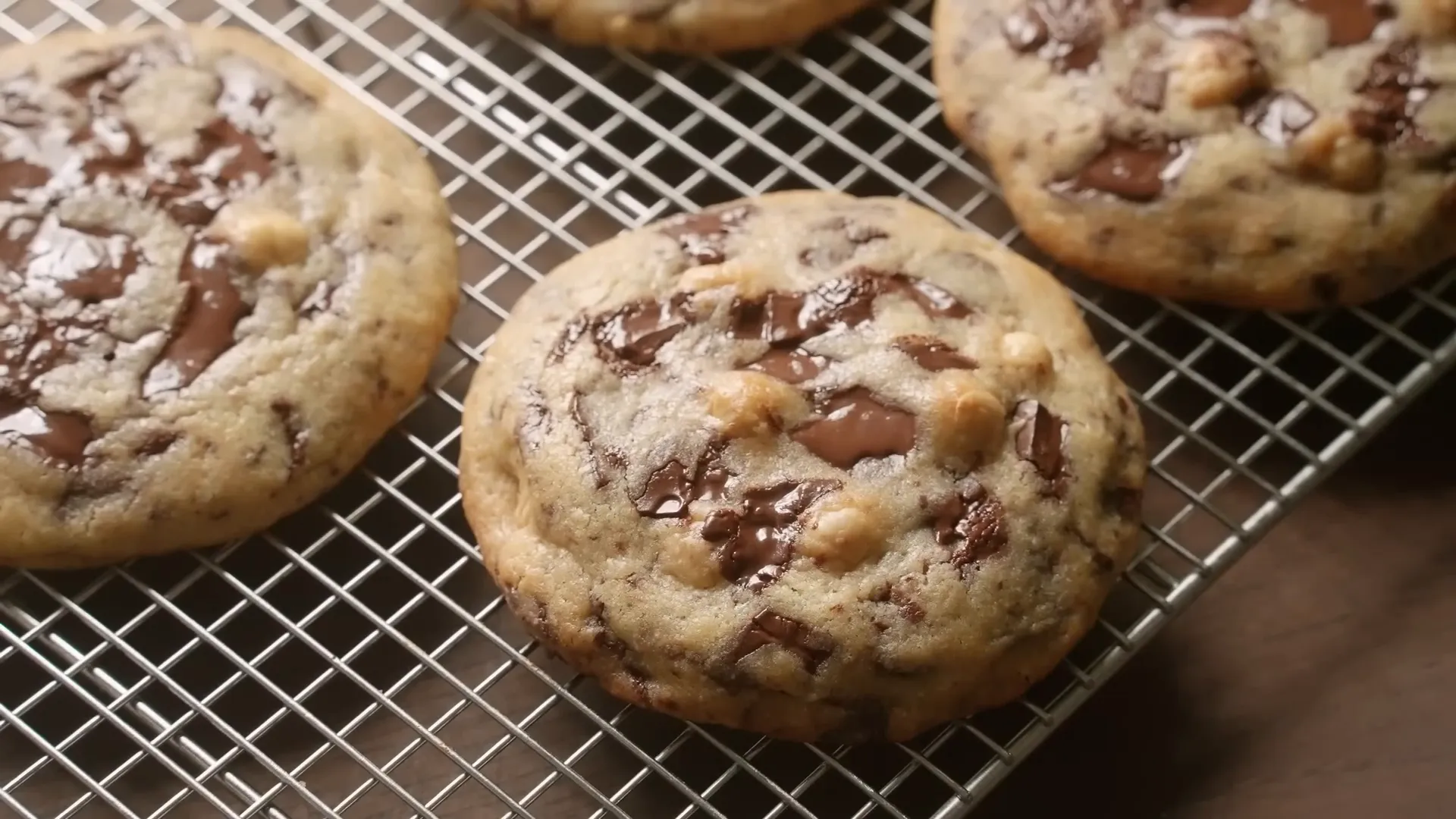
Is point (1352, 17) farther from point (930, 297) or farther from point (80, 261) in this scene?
point (80, 261)

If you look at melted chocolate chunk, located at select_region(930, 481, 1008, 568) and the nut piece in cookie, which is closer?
melted chocolate chunk, located at select_region(930, 481, 1008, 568)

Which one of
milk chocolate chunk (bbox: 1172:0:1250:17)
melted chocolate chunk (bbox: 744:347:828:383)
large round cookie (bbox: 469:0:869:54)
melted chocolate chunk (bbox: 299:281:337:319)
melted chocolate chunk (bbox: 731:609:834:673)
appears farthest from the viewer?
large round cookie (bbox: 469:0:869:54)

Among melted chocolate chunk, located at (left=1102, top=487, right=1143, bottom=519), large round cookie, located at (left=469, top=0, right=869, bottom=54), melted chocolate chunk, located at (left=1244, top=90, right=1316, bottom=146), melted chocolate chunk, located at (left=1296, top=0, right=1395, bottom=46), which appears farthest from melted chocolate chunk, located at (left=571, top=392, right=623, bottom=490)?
melted chocolate chunk, located at (left=1296, top=0, right=1395, bottom=46)

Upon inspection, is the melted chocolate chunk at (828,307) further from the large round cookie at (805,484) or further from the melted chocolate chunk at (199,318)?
the melted chocolate chunk at (199,318)

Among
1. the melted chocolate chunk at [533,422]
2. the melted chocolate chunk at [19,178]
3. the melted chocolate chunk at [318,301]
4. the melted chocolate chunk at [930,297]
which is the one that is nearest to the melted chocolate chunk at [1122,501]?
the melted chocolate chunk at [930,297]

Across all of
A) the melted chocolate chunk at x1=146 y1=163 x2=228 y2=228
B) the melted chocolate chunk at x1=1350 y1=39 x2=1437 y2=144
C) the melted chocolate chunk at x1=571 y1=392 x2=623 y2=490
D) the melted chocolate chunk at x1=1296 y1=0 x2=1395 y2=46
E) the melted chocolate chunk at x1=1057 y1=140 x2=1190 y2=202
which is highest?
the melted chocolate chunk at x1=1296 y1=0 x2=1395 y2=46

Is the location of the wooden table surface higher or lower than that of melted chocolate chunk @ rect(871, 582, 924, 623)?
lower

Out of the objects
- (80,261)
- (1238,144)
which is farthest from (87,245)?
(1238,144)

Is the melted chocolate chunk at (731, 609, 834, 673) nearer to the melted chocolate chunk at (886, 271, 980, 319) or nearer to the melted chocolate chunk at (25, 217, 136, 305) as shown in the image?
the melted chocolate chunk at (886, 271, 980, 319)
